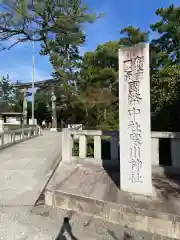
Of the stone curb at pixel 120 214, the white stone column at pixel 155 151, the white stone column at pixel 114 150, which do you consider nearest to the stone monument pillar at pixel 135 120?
the stone curb at pixel 120 214

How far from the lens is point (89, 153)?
573cm

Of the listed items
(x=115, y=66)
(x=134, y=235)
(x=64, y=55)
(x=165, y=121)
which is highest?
(x=64, y=55)

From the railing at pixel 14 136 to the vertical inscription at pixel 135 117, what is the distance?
6437 millimetres

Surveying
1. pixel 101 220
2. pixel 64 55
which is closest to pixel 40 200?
pixel 101 220

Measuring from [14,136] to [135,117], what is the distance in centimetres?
785

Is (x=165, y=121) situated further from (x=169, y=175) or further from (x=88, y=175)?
(x=88, y=175)

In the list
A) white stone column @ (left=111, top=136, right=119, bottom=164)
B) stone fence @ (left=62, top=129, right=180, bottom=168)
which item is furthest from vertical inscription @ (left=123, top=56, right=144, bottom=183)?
white stone column @ (left=111, top=136, right=119, bottom=164)

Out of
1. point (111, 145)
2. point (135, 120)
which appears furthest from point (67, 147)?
point (135, 120)

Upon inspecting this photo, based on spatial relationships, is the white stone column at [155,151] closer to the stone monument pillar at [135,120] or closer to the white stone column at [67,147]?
the stone monument pillar at [135,120]

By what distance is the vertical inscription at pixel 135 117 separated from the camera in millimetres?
3146

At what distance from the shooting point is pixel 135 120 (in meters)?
3.19

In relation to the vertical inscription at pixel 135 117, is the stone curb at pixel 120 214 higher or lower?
lower

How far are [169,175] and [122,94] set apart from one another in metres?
2.06

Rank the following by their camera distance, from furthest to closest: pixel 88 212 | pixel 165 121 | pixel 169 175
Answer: pixel 165 121
pixel 169 175
pixel 88 212
